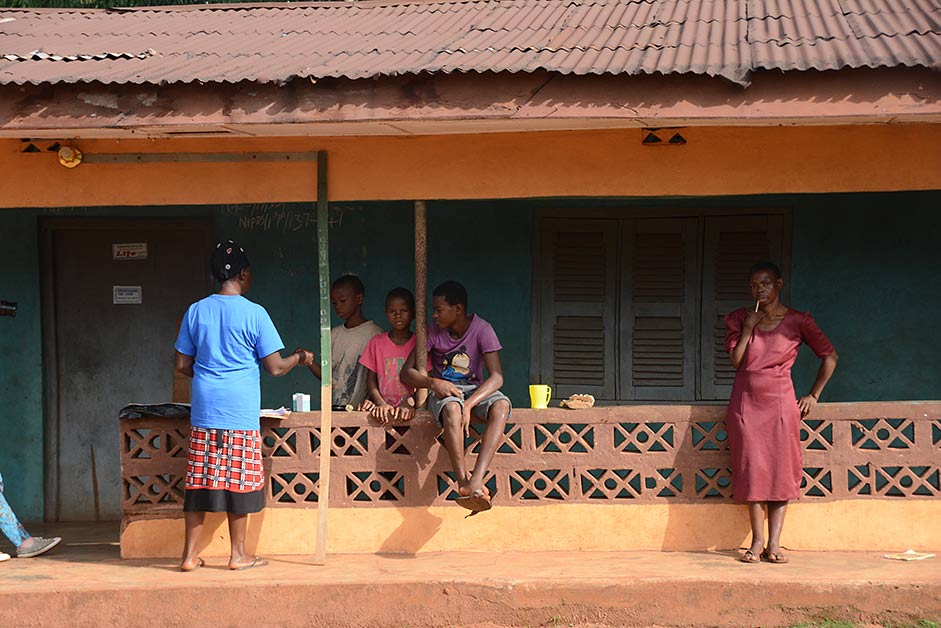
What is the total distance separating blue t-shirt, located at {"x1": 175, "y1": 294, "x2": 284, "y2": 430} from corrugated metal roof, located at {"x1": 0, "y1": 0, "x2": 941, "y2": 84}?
119cm

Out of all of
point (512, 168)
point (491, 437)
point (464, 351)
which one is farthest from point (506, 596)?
point (512, 168)

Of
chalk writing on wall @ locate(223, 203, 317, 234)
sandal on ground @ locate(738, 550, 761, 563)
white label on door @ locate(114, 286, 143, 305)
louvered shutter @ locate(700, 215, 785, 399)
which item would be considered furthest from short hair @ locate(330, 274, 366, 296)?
sandal on ground @ locate(738, 550, 761, 563)

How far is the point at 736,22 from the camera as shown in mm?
6781

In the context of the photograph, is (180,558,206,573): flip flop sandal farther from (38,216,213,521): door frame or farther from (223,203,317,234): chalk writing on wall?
(223,203,317,234): chalk writing on wall

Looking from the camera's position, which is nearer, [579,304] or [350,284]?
[350,284]

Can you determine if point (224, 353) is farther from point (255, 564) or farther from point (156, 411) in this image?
point (255, 564)

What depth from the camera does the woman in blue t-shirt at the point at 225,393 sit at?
6.07 m

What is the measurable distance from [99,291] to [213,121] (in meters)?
2.78

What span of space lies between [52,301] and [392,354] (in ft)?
9.40

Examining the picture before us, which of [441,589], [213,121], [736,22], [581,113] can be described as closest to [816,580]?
[441,589]

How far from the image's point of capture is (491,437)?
620cm

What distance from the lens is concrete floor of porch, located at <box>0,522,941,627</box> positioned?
571 centimetres

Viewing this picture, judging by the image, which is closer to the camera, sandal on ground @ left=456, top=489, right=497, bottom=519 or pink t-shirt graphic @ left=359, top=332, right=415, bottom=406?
sandal on ground @ left=456, top=489, right=497, bottom=519

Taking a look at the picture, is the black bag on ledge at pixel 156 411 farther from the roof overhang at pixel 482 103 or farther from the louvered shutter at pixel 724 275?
the louvered shutter at pixel 724 275
